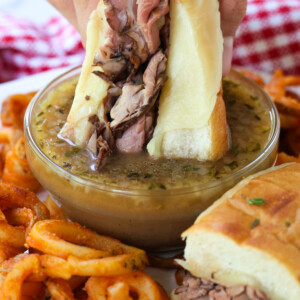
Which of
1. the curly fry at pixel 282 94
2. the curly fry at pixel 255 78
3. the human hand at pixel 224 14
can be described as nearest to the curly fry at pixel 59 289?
the human hand at pixel 224 14

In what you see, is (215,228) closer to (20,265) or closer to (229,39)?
(20,265)

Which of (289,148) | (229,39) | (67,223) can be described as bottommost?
(289,148)

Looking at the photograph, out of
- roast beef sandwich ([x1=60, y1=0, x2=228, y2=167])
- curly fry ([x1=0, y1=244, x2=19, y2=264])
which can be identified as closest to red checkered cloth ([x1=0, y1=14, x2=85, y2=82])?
roast beef sandwich ([x1=60, y1=0, x2=228, y2=167])

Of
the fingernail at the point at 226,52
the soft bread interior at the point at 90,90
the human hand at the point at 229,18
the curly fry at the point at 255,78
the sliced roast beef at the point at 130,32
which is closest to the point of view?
the sliced roast beef at the point at 130,32

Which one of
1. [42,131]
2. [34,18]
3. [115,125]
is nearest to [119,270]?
[115,125]

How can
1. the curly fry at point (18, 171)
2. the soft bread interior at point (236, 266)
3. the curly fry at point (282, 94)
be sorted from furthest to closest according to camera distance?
1. the curly fry at point (282, 94)
2. the curly fry at point (18, 171)
3. the soft bread interior at point (236, 266)

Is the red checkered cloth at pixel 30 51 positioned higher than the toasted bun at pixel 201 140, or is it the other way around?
the toasted bun at pixel 201 140

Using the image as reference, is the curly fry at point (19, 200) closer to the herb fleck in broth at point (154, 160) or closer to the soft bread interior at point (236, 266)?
the herb fleck in broth at point (154, 160)

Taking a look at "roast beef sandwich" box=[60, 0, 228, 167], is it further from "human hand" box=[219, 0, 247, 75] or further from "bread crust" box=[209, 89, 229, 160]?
"human hand" box=[219, 0, 247, 75]
